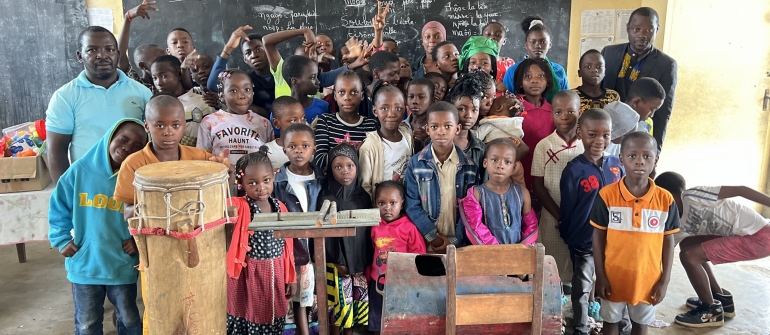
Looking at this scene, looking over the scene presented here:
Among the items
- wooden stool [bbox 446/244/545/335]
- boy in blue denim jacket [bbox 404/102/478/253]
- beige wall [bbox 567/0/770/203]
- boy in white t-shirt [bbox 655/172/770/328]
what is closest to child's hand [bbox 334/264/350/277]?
boy in blue denim jacket [bbox 404/102/478/253]

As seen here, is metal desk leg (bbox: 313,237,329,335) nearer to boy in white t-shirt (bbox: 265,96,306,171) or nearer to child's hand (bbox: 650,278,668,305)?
boy in white t-shirt (bbox: 265,96,306,171)

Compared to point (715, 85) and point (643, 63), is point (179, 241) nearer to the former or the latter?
point (643, 63)

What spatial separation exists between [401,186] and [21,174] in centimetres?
242

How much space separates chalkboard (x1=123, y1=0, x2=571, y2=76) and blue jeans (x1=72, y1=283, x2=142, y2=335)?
11.6 feet

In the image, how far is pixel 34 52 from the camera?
555 centimetres

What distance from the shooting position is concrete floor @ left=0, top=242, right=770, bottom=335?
11.3 feet

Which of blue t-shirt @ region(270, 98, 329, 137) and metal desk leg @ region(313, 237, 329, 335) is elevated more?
blue t-shirt @ region(270, 98, 329, 137)

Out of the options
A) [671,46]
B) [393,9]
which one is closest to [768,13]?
[671,46]

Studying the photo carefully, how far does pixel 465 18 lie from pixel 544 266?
4.18 meters

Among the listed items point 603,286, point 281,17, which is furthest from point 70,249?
point 281,17

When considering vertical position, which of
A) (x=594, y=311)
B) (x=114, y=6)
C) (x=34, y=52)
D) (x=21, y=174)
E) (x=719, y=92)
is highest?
(x=114, y=6)

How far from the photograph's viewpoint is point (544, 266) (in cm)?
206

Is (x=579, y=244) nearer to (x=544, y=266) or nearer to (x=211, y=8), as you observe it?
(x=544, y=266)

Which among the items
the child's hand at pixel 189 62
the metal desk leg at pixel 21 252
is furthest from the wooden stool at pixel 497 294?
the metal desk leg at pixel 21 252
